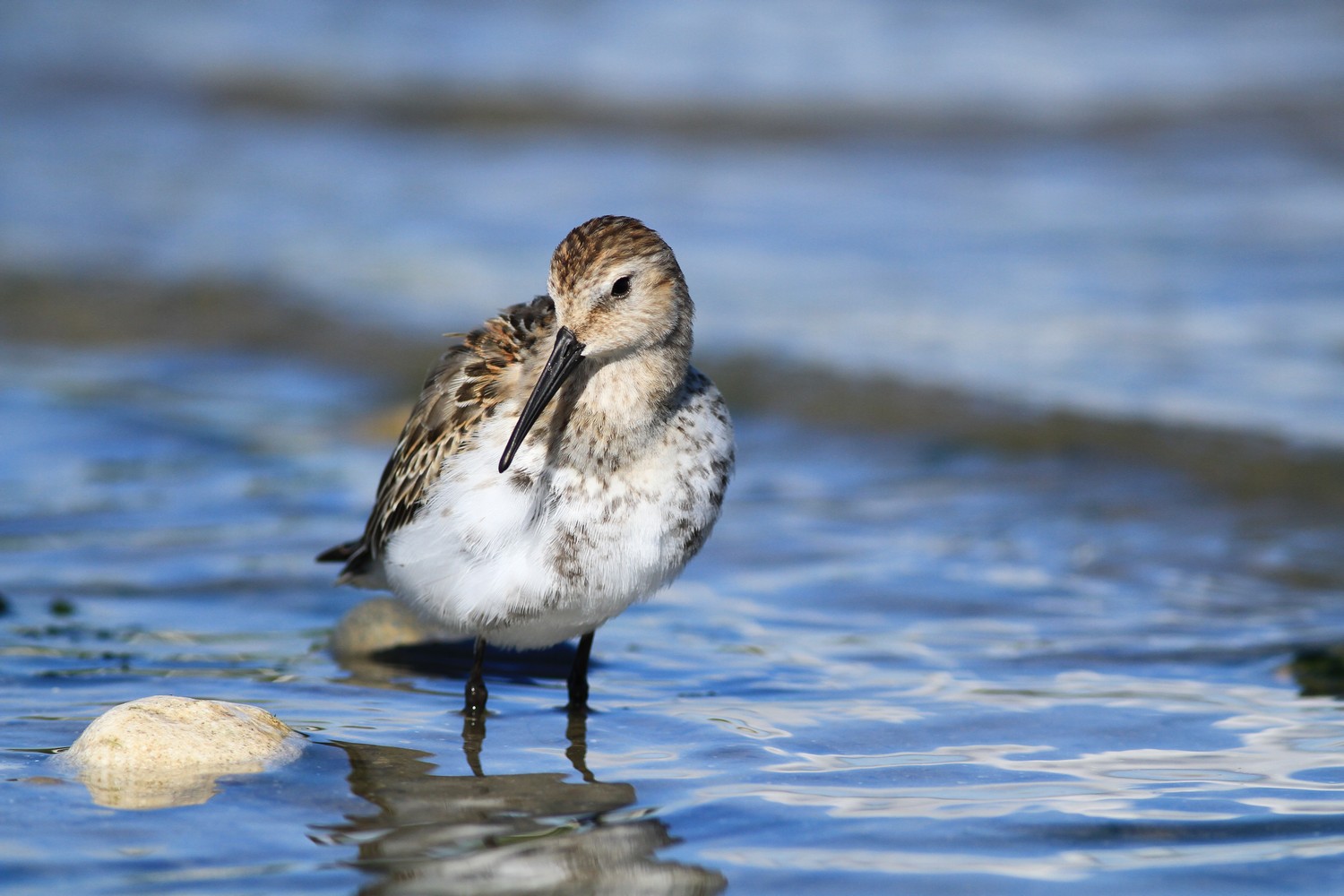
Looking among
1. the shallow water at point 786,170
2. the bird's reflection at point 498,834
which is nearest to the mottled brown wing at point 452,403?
the bird's reflection at point 498,834

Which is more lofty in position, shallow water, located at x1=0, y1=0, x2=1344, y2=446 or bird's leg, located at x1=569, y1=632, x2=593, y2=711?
shallow water, located at x1=0, y1=0, x2=1344, y2=446

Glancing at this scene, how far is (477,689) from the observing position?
5086 millimetres

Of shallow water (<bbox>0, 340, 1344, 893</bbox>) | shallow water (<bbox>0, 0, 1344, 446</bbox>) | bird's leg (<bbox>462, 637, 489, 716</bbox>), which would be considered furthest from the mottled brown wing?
shallow water (<bbox>0, 0, 1344, 446</bbox>)

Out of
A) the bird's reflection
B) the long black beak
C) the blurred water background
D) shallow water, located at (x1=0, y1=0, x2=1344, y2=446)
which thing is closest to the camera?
the bird's reflection

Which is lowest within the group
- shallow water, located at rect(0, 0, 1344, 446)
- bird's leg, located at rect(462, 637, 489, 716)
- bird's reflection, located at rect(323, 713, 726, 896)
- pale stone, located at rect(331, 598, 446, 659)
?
bird's reflection, located at rect(323, 713, 726, 896)

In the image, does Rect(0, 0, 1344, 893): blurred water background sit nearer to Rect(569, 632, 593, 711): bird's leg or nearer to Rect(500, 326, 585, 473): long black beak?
Rect(569, 632, 593, 711): bird's leg

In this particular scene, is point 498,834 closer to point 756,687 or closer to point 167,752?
point 167,752

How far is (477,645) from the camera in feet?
16.6

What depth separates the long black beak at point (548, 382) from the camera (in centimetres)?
459

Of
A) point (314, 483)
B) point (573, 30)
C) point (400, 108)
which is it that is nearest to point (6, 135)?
point (400, 108)

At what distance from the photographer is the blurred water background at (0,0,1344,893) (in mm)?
4105

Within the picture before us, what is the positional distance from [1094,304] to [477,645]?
661 centimetres

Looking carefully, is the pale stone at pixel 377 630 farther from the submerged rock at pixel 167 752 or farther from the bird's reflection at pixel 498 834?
the submerged rock at pixel 167 752

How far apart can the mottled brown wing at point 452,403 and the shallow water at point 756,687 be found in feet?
1.91
